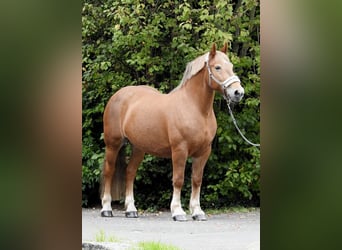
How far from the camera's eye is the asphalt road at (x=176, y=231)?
3775mm

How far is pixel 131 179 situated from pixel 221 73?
1.41m

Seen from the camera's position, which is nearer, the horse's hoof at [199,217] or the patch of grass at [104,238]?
the patch of grass at [104,238]

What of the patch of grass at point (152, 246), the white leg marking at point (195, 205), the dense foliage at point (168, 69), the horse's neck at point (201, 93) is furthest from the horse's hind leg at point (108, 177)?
the patch of grass at point (152, 246)

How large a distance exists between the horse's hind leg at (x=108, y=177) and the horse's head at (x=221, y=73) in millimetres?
1228

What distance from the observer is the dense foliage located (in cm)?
577

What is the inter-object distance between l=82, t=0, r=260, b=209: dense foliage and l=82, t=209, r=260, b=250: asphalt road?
0.58 meters

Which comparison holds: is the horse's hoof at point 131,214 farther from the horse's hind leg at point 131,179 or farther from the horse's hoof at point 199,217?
the horse's hoof at point 199,217

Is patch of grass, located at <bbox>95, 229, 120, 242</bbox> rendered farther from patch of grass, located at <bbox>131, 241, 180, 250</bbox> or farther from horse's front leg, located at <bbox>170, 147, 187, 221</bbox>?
horse's front leg, located at <bbox>170, 147, 187, 221</bbox>
